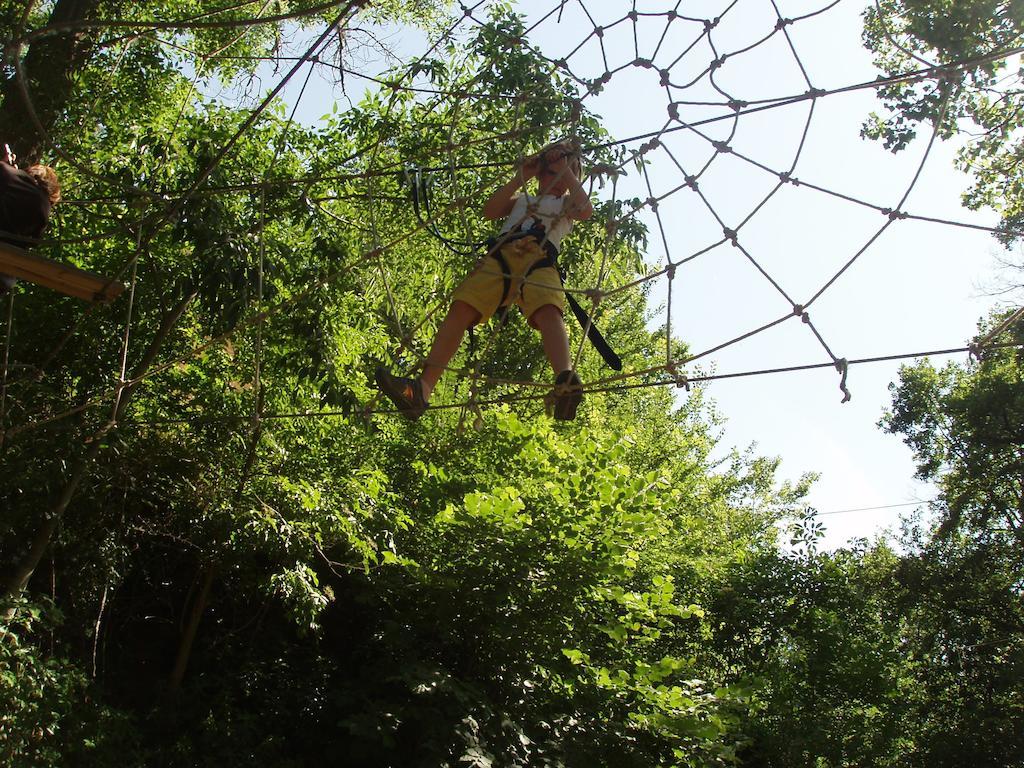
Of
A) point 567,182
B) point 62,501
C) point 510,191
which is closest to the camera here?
point 567,182

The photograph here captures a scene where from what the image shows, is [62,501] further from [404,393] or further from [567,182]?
[567,182]

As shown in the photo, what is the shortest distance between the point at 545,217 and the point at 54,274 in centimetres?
157

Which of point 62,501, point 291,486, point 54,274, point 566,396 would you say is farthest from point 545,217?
point 62,501

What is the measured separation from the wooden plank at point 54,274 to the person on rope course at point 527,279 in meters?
0.94

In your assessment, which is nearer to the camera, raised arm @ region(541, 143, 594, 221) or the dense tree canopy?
raised arm @ region(541, 143, 594, 221)

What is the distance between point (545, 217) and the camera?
10.8 feet

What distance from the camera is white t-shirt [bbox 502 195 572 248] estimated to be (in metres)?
3.26

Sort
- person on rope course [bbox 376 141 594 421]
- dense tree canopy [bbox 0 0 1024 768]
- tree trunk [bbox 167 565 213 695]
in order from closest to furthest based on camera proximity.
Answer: person on rope course [bbox 376 141 594 421], dense tree canopy [bbox 0 0 1024 768], tree trunk [bbox 167 565 213 695]

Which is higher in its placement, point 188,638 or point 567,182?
point 567,182

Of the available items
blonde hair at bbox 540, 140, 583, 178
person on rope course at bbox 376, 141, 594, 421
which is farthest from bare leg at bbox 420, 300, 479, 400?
blonde hair at bbox 540, 140, 583, 178

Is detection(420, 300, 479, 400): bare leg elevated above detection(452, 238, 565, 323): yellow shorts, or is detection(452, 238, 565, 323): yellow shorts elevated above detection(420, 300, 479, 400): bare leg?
detection(452, 238, 565, 323): yellow shorts

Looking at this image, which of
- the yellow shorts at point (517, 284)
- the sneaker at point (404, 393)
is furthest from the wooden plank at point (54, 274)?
the yellow shorts at point (517, 284)

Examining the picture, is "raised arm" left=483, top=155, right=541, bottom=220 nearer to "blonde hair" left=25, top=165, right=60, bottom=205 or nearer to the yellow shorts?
the yellow shorts

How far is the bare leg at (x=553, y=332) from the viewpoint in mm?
3213
